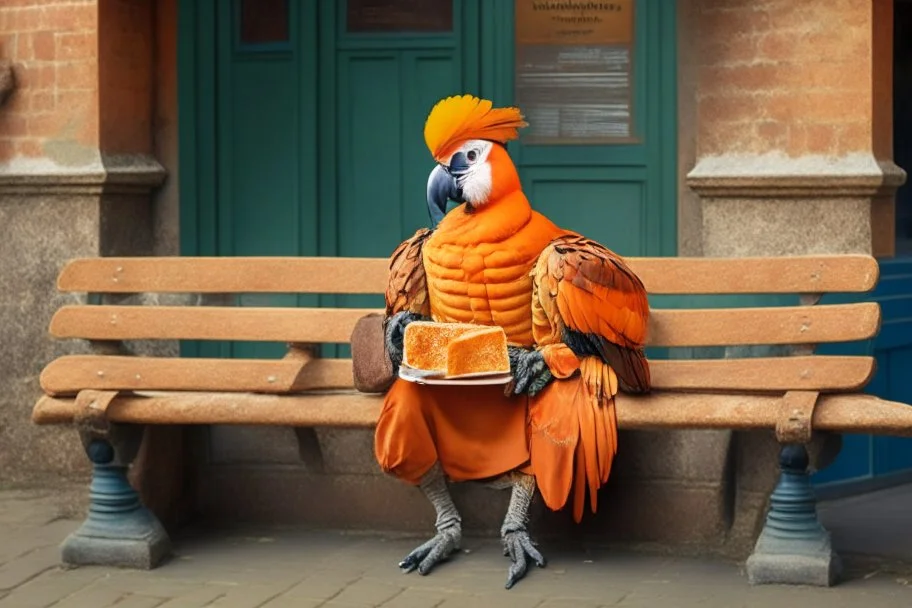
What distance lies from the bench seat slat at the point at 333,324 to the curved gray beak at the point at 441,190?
601 mm

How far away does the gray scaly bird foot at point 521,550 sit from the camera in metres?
6.29

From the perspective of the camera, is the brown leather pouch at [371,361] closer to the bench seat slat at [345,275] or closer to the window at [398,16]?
the bench seat slat at [345,275]

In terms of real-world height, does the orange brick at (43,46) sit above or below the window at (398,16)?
below

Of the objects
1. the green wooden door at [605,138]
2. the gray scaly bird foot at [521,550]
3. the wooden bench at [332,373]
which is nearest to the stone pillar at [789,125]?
the green wooden door at [605,138]

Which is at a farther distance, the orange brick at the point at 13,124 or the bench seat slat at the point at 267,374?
the orange brick at the point at 13,124

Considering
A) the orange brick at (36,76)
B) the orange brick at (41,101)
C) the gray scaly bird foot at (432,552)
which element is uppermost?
the orange brick at (36,76)

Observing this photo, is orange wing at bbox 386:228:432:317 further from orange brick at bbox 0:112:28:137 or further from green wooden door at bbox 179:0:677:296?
orange brick at bbox 0:112:28:137

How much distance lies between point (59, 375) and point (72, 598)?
3.20 ft

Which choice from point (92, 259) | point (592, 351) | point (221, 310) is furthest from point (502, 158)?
point (92, 259)

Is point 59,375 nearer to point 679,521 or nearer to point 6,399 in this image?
point 6,399

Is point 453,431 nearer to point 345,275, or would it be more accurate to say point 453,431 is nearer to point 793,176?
point 345,275

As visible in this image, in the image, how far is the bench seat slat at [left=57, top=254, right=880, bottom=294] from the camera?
21.0 ft

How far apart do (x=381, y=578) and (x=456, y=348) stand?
0.90m

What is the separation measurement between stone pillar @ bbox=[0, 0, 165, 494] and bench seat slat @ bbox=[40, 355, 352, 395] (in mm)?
1291
